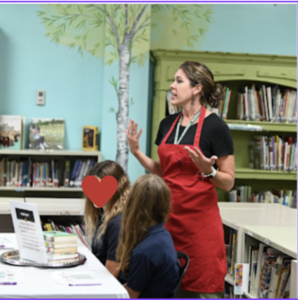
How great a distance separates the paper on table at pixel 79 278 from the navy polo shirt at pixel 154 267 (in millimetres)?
149

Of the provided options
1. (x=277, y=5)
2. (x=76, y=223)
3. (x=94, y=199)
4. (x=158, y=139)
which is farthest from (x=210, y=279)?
(x=277, y=5)

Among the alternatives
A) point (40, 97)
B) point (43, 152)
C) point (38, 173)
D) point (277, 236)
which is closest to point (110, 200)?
point (277, 236)

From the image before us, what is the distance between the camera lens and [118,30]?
4680 millimetres

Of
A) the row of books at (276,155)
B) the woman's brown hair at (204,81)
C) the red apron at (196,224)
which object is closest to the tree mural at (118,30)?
the row of books at (276,155)

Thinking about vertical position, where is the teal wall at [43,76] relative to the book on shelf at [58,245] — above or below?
above

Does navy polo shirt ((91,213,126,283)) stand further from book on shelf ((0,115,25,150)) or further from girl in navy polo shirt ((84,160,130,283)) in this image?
book on shelf ((0,115,25,150))

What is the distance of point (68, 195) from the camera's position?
478cm

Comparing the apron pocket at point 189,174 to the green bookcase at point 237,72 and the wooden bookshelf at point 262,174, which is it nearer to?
the green bookcase at point 237,72

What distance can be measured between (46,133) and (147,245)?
3112 mm

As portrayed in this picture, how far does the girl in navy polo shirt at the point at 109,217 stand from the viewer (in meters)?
2.07

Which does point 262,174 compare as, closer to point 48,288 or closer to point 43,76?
point 43,76

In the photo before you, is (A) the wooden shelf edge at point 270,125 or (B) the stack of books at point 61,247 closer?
(B) the stack of books at point 61,247

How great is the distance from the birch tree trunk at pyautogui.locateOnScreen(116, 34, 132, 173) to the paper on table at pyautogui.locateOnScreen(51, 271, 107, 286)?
293 centimetres

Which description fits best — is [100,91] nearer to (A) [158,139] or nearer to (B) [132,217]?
(A) [158,139]
